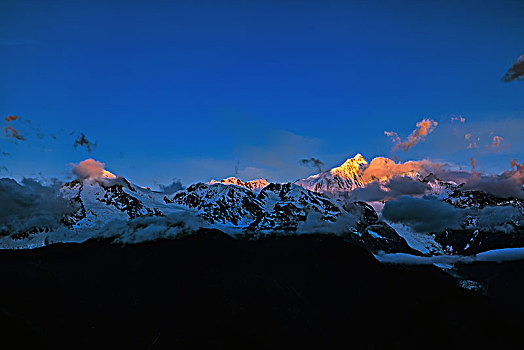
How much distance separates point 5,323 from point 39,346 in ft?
71.6

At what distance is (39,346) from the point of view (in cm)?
19550

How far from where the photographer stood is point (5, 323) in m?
194

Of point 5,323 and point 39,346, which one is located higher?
point 5,323
